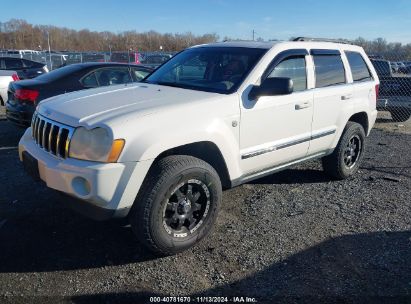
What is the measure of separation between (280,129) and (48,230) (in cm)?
253

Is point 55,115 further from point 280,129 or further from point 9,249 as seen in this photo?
point 280,129

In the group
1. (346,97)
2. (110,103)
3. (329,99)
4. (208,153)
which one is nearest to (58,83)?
(110,103)

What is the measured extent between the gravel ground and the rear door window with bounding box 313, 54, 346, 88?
1390 mm

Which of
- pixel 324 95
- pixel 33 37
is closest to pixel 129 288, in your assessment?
pixel 324 95

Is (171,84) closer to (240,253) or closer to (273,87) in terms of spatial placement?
(273,87)

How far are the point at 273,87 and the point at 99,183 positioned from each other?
185cm

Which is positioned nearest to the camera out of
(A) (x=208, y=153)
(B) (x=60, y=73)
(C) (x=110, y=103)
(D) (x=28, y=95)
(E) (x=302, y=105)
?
(C) (x=110, y=103)

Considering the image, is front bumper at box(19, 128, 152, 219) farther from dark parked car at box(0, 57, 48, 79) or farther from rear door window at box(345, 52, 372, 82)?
dark parked car at box(0, 57, 48, 79)

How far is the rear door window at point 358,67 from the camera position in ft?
17.7

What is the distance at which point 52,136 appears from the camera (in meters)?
3.30

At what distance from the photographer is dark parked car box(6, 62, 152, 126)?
6805 millimetres

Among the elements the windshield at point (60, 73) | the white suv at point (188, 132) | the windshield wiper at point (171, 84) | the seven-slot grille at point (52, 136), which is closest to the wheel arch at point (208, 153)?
the white suv at point (188, 132)

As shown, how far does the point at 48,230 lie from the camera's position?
3.85 metres

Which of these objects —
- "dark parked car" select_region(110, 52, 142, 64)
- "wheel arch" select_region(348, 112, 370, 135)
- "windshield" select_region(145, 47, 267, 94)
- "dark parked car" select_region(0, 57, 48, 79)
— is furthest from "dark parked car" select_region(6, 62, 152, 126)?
"dark parked car" select_region(110, 52, 142, 64)
